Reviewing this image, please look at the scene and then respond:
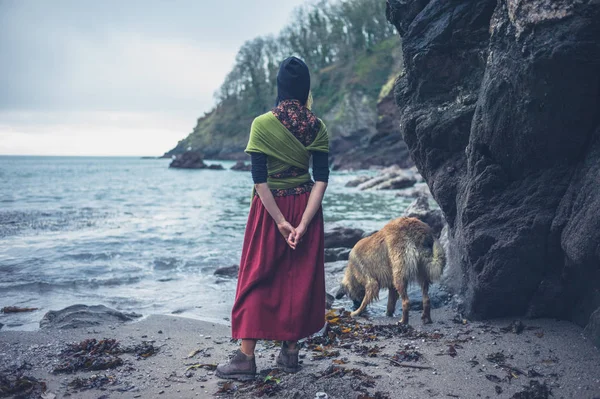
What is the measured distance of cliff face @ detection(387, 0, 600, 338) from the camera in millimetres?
3647

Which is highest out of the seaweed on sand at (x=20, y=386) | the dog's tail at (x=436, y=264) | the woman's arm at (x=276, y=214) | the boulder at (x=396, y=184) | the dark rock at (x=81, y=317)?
the woman's arm at (x=276, y=214)

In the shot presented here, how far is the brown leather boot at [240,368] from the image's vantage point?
154 inches

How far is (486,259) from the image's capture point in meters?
4.84

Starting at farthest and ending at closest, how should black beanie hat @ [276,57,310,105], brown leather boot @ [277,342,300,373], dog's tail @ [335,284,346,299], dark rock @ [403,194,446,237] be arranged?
dark rock @ [403,194,446,237] < dog's tail @ [335,284,346,299] < brown leather boot @ [277,342,300,373] < black beanie hat @ [276,57,310,105]

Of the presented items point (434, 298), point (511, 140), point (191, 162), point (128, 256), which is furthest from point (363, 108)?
point (511, 140)

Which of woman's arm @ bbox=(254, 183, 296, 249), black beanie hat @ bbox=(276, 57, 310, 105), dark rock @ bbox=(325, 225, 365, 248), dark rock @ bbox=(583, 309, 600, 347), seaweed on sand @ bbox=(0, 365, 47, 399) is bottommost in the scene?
seaweed on sand @ bbox=(0, 365, 47, 399)

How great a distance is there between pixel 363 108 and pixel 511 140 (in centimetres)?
6333

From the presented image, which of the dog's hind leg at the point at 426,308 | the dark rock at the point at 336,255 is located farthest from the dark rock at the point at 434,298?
the dark rock at the point at 336,255

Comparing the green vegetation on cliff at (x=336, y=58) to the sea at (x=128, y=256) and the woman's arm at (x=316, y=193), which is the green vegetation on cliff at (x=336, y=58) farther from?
the woman's arm at (x=316, y=193)

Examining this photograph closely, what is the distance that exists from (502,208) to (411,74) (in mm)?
2049

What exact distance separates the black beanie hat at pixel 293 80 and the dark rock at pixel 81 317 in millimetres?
3844

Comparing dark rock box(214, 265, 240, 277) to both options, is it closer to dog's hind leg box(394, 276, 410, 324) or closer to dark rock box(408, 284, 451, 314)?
dark rock box(408, 284, 451, 314)

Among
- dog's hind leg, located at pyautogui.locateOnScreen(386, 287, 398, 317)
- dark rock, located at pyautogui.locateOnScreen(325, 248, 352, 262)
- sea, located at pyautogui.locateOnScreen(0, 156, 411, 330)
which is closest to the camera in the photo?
dog's hind leg, located at pyautogui.locateOnScreen(386, 287, 398, 317)

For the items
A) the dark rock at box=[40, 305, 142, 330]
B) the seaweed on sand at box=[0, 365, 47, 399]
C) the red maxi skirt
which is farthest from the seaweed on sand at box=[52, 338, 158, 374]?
the red maxi skirt
